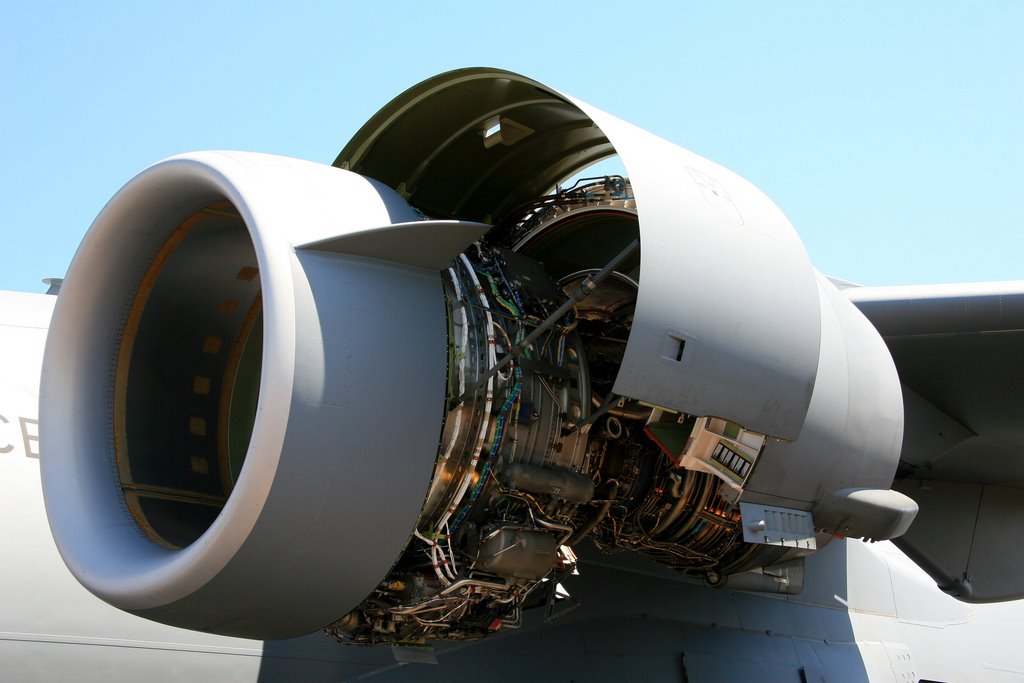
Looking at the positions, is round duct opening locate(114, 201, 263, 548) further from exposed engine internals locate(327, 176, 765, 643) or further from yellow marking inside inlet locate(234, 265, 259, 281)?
exposed engine internals locate(327, 176, 765, 643)

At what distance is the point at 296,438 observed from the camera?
3.00 meters

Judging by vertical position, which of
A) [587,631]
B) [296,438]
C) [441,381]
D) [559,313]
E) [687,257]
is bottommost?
[587,631]

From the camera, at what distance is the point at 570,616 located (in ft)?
16.1

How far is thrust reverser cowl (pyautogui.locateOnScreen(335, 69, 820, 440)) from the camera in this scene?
327 centimetres

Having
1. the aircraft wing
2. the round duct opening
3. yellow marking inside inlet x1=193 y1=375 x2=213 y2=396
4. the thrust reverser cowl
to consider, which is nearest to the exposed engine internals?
the thrust reverser cowl

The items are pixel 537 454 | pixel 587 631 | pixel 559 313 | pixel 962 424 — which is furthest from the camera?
pixel 962 424

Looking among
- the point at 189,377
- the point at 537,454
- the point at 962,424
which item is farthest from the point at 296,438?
the point at 962,424

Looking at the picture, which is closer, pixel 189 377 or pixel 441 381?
pixel 441 381

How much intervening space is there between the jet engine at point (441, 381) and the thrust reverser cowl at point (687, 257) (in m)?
0.01

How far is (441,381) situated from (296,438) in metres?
0.56

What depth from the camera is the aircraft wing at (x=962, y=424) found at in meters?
5.03

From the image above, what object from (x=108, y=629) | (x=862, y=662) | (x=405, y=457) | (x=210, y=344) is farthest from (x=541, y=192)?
Result: (x=862, y=662)

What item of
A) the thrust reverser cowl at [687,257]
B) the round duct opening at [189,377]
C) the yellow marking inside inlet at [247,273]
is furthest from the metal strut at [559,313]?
the yellow marking inside inlet at [247,273]

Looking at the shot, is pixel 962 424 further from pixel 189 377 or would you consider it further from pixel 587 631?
pixel 189 377
